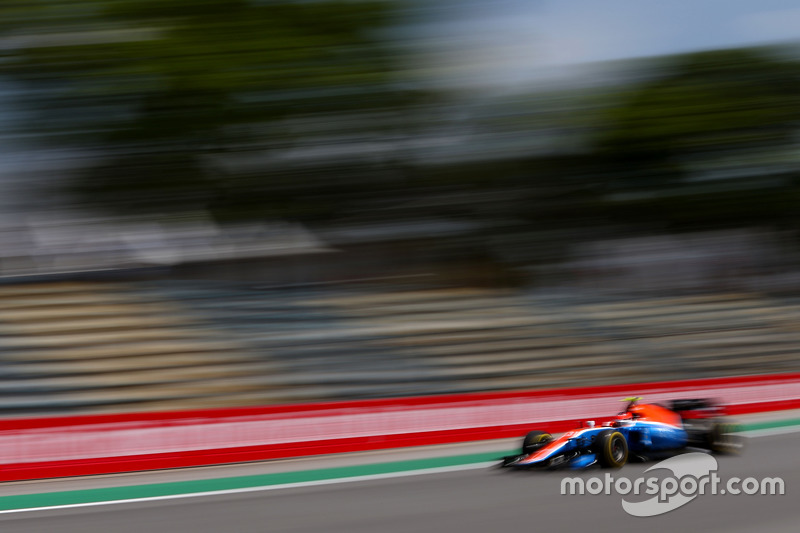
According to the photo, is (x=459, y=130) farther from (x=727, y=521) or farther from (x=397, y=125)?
(x=727, y=521)

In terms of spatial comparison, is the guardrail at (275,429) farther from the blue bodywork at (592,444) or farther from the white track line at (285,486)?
the blue bodywork at (592,444)

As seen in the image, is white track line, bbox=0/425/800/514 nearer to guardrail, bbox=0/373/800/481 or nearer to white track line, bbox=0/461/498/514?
white track line, bbox=0/461/498/514

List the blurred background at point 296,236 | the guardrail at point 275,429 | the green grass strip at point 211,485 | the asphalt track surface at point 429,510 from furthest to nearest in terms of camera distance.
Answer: the blurred background at point 296,236, the guardrail at point 275,429, the green grass strip at point 211,485, the asphalt track surface at point 429,510

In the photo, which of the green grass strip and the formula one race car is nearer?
the green grass strip

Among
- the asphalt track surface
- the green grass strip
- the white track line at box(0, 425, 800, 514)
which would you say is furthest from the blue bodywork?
the green grass strip

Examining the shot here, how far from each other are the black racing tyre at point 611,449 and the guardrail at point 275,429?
3443mm

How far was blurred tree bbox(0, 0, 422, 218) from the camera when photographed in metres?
18.2

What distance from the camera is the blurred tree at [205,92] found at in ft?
59.8

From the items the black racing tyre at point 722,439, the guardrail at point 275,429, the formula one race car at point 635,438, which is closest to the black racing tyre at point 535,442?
the formula one race car at point 635,438

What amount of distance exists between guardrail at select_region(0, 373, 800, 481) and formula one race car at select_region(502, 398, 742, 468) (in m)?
2.62

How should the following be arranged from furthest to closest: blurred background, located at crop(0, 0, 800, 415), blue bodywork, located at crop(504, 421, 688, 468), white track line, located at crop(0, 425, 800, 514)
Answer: blurred background, located at crop(0, 0, 800, 415)
blue bodywork, located at crop(504, 421, 688, 468)
white track line, located at crop(0, 425, 800, 514)

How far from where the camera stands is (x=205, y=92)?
18781 millimetres

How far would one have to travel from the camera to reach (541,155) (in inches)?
949

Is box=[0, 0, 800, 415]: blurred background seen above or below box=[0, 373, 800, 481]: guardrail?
above
